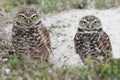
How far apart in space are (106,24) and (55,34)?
1233 millimetres

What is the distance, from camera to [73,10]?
Answer: 38.4 feet

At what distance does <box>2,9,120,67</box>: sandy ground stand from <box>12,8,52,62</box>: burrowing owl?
380mm

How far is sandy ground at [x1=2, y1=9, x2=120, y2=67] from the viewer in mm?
8961

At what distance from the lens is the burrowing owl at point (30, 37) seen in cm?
820

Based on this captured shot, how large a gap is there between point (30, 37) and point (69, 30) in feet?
7.36

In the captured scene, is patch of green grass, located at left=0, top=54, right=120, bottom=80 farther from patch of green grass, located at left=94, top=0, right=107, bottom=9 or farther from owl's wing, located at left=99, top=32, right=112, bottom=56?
patch of green grass, located at left=94, top=0, right=107, bottom=9

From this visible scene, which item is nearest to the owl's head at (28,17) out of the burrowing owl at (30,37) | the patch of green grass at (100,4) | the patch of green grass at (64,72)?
the burrowing owl at (30,37)

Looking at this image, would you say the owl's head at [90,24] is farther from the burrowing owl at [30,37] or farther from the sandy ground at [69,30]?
the burrowing owl at [30,37]

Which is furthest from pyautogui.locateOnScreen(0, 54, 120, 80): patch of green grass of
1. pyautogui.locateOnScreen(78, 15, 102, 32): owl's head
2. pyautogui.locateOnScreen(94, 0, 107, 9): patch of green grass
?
pyautogui.locateOnScreen(94, 0, 107, 9): patch of green grass

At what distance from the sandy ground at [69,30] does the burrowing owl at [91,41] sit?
572mm

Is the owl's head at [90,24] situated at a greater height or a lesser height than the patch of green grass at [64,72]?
greater

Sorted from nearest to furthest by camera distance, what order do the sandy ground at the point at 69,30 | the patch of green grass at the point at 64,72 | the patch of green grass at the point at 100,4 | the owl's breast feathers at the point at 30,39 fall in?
the patch of green grass at the point at 64,72 → the owl's breast feathers at the point at 30,39 → the sandy ground at the point at 69,30 → the patch of green grass at the point at 100,4

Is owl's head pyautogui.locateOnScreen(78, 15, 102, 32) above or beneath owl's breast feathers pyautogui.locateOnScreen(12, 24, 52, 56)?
above

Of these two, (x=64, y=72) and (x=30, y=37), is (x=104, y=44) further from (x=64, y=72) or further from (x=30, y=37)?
(x=64, y=72)
